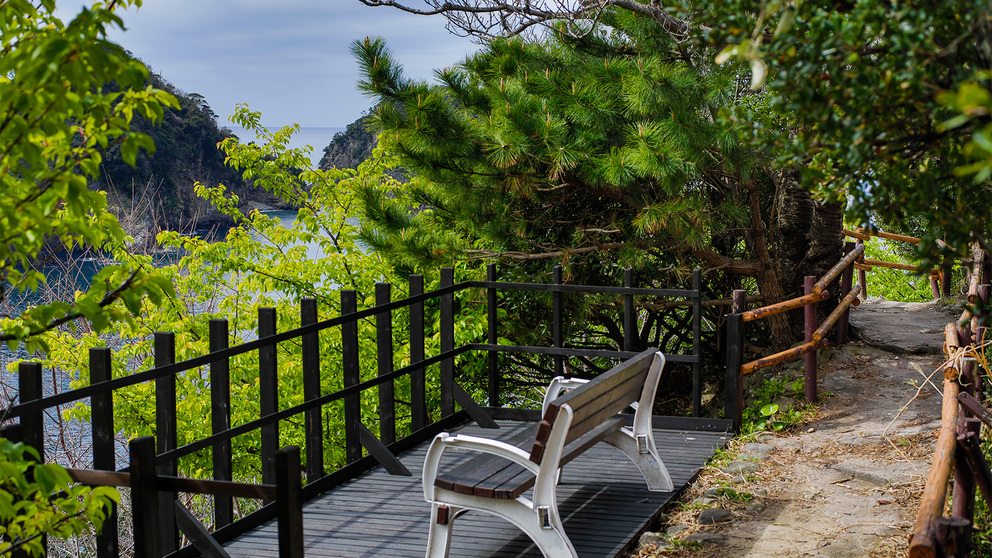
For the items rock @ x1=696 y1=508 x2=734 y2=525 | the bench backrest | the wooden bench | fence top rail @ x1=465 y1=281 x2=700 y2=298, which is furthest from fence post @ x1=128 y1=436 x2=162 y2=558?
fence top rail @ x1=465 y1=281 x2=700 y2=298

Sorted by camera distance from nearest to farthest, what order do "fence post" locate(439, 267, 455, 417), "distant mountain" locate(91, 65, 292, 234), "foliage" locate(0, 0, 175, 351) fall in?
"foliage" locate(0, 0, 175, 351) < "fence post" locate(439, 267, 455, 417) < "distant mountain" locate(91, 65, 292, 234)

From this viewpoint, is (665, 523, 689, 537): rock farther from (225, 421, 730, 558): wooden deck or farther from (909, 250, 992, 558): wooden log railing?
(909, 250, 992, 558): wooden log railing

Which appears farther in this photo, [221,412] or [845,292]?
[845,292]

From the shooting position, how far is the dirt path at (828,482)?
423 centimetres

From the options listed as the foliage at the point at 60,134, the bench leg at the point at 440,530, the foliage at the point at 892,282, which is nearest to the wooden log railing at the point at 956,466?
the bench leg at the point at 440,530

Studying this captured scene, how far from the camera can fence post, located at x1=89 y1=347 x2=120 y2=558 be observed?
3859 millimetres

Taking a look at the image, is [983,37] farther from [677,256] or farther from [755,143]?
[677,256]

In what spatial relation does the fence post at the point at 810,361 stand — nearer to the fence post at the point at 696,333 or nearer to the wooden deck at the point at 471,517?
the fence post at the point at 696,333

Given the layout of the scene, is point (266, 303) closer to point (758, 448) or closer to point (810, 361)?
point (810, 361)

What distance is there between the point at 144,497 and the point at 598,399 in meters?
2.14

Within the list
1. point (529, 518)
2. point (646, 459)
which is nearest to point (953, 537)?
point (529, 518)

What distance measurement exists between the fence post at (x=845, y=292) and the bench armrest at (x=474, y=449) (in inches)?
204

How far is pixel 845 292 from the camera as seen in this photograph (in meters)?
8.54

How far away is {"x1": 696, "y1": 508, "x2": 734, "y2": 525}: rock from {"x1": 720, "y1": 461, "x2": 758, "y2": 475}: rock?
0.72 m
